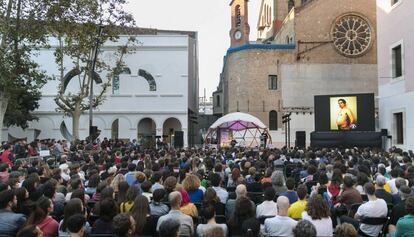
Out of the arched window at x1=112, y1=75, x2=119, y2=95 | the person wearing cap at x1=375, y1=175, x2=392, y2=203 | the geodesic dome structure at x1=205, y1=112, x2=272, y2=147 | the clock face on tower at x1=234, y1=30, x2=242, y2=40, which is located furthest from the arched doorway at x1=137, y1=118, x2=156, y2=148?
the person wearing cap at x1=375, y1=175, x2=392, y2=203

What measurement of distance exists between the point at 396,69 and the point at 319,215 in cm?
2484

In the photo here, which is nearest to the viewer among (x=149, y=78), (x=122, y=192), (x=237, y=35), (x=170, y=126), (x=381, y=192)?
(x=122, y=192)

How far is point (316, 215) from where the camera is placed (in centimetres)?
598

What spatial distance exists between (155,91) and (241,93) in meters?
8.78

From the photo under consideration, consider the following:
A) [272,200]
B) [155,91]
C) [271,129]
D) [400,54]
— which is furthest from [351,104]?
[272,200]

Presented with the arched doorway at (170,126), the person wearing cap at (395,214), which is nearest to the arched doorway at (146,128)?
the arched doorway at (170,126)

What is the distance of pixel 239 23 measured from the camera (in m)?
56.8

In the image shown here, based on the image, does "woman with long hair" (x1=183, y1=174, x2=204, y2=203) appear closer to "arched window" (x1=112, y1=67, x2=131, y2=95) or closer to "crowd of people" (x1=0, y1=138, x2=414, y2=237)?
"crowd of people" (x1=0, y1=138, x2=414, y2=237)

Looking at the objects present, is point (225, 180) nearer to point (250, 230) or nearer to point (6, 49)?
point (250, 230)

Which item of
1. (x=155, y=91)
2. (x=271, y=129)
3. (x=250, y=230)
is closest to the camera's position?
(x=250, y=230)

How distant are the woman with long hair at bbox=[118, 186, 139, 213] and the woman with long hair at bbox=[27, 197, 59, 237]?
1209 millimetres

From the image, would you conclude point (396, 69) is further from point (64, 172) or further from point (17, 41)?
point (64, 172)

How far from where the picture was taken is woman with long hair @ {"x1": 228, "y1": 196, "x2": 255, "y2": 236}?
6359 mm

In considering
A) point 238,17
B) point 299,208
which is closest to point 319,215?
point 299,208
